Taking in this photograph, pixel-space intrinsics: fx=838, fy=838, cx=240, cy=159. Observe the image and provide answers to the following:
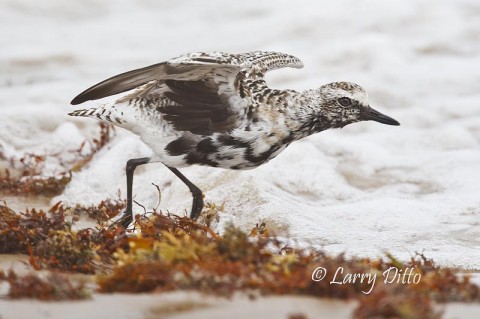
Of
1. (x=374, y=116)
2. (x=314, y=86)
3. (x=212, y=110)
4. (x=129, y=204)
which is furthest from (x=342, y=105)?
(x=314, y=86)

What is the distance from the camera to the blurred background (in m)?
7.98

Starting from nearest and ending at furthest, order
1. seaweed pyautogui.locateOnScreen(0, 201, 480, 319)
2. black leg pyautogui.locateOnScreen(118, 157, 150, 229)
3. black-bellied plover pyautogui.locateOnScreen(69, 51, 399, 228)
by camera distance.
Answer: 1. seaweed pyautogui.locateOnScreen(0, 201, 480, 319)
2. black-bellied plover pyautogui.locateOnScreen(69, 51, 399, 228)
3. black leg pyautogui.locateOnScreen(118, 157, 150, 229)

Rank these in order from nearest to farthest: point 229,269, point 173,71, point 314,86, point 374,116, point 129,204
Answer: point 229,269
point 173,71
point 129,204
point 374,116
point 314,86

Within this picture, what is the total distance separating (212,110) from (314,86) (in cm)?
629

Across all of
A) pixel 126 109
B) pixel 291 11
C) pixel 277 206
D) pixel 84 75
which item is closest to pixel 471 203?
pixel 277 206

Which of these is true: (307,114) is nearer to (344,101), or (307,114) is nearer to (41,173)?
(344,101)

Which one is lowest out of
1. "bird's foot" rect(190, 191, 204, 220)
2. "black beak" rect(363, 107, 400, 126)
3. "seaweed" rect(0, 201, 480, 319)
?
"seaweed" rect(0, 201, 480, 319)

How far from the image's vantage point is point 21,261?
525 centimetres

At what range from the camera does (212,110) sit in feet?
22.0

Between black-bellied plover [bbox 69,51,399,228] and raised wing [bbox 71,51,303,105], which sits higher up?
raised wing [bbox 71,51,303,105]

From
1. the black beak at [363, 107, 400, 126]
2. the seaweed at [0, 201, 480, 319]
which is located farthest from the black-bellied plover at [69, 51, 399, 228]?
the seaweed at [0, 201, 480, 319]

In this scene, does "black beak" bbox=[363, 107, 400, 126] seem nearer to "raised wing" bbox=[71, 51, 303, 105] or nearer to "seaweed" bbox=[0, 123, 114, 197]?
"raised wing" bbox=[71, 51, 303, 105]

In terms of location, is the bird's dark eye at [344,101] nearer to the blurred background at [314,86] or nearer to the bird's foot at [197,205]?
the blurred background at [314,86]

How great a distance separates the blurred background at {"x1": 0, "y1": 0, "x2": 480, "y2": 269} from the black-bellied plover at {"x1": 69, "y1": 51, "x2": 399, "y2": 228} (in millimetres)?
971
